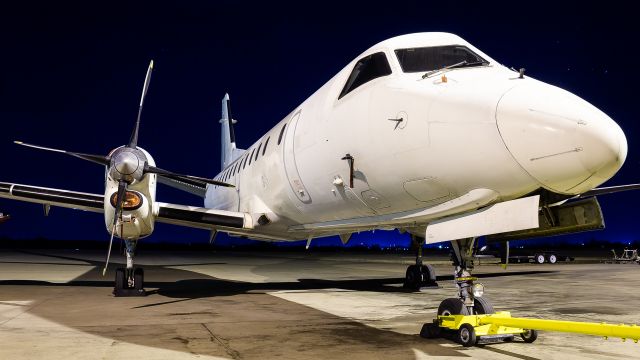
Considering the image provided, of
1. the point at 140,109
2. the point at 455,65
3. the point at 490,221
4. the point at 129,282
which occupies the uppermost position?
the point at 140,109

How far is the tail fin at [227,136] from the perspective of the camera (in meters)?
25.5

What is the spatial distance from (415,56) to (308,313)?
4.53 metres

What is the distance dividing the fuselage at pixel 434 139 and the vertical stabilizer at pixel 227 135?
52.9 ft

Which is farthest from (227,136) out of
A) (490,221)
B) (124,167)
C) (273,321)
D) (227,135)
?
(490,221)

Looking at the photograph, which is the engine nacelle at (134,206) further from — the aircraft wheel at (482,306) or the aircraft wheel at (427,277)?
the aircraft wheel at (427,277)

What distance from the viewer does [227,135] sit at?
26.2 m

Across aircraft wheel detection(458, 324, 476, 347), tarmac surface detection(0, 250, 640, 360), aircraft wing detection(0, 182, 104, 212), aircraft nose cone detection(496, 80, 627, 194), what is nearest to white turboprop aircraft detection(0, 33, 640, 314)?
aircraft nose cone detection(496, 80, 627, 194)

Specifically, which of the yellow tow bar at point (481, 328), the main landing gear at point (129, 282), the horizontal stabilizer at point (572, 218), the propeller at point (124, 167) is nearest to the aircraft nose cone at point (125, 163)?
the propeller at point (124, 167)

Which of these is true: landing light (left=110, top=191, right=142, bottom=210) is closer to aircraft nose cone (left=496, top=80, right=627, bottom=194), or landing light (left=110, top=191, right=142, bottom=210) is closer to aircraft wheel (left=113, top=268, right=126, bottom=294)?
aircraft wheel (left=113, top=268, right=126, bottom=294)

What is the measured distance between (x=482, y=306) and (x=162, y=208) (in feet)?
24.4

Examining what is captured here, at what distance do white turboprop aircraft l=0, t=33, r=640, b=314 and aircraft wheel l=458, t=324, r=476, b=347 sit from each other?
A: 0.35 metres

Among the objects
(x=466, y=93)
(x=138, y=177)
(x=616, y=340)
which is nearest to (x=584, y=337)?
(x=616, y=340)

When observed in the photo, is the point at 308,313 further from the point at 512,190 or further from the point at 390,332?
the point at 512,190

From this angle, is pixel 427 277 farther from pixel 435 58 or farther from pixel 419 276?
pixel 435 58
